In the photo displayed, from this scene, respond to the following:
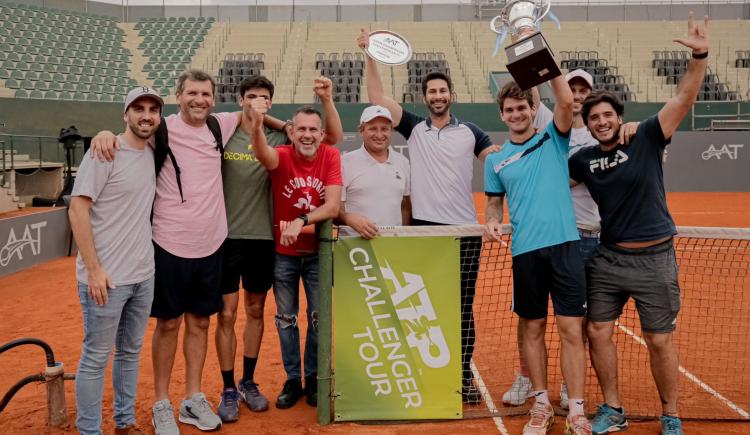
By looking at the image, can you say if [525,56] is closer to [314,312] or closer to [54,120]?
[314,312]

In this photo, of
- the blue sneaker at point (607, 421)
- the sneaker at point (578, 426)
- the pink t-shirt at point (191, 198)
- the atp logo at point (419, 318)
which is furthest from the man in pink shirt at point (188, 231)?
the blue sneaker at point (607, 421)

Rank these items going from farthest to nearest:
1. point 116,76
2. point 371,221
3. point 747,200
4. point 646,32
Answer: point 646,32 → point 116,76 → point 747,200 → point 371,221

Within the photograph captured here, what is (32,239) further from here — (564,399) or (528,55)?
(528,55)

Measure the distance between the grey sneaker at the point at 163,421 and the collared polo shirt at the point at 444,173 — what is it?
2.29 metres

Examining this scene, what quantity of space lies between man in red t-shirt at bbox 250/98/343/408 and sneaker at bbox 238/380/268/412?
0.42ft

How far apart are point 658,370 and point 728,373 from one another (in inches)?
74.9

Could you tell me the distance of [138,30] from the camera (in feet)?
111

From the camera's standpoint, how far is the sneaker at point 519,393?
15.9 ft

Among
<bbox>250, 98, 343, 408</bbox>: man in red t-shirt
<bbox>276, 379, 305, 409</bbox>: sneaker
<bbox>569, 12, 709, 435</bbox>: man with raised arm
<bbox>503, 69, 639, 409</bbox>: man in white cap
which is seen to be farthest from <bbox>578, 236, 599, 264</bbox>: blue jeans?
<bbox>276, 379, 305, 409</bbox>: sneaker

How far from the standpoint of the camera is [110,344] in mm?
3758

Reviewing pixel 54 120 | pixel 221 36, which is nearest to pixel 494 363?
pixel 54 120

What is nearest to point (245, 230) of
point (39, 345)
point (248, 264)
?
point (248, 264)

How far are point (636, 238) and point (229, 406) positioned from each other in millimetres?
3126

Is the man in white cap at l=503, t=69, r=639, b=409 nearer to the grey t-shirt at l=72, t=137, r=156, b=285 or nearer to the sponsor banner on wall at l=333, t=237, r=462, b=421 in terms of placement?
the sponsor banner on wall at l=333, t=237, r=462, b=421
